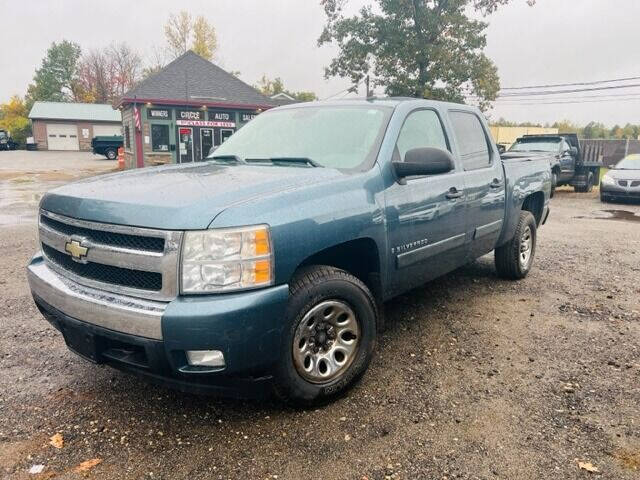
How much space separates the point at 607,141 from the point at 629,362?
33.3 m

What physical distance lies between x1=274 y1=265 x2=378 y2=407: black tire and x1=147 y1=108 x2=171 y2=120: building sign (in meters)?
24.3

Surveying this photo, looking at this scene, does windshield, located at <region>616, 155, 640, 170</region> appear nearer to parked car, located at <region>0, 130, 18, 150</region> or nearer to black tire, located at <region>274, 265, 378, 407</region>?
black tire, located at <region>274, 265, 378, 407</region>

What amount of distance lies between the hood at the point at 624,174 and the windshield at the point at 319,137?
12.6 meters

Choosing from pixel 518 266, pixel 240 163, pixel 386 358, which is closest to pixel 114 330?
pixel 240 163

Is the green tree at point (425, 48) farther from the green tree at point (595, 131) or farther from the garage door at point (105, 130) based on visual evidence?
the green tree at point (595, 131)

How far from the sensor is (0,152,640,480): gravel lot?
8.10 ft

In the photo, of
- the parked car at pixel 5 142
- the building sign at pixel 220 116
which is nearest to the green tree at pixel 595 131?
the building sign at pixel 220 116

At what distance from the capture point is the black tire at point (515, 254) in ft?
17.7

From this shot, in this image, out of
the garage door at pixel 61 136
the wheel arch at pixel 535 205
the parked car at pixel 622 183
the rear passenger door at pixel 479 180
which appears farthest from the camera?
the garage door at pixel 61 136

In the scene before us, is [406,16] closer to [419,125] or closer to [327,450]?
[419,125]

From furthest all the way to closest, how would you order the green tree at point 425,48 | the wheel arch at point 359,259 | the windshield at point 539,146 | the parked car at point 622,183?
the green tree at point 425,48 < the windshield at point 539,146 < the parked car at point 622,183 < the wheel arch at point 359,259

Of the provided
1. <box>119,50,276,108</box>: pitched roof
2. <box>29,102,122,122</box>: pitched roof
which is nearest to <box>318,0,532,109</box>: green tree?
<box>119,50,276,108</box>: pitched roof

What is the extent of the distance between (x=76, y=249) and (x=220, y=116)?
2502 cm

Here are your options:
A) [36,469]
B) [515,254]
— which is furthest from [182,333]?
[515,254]
